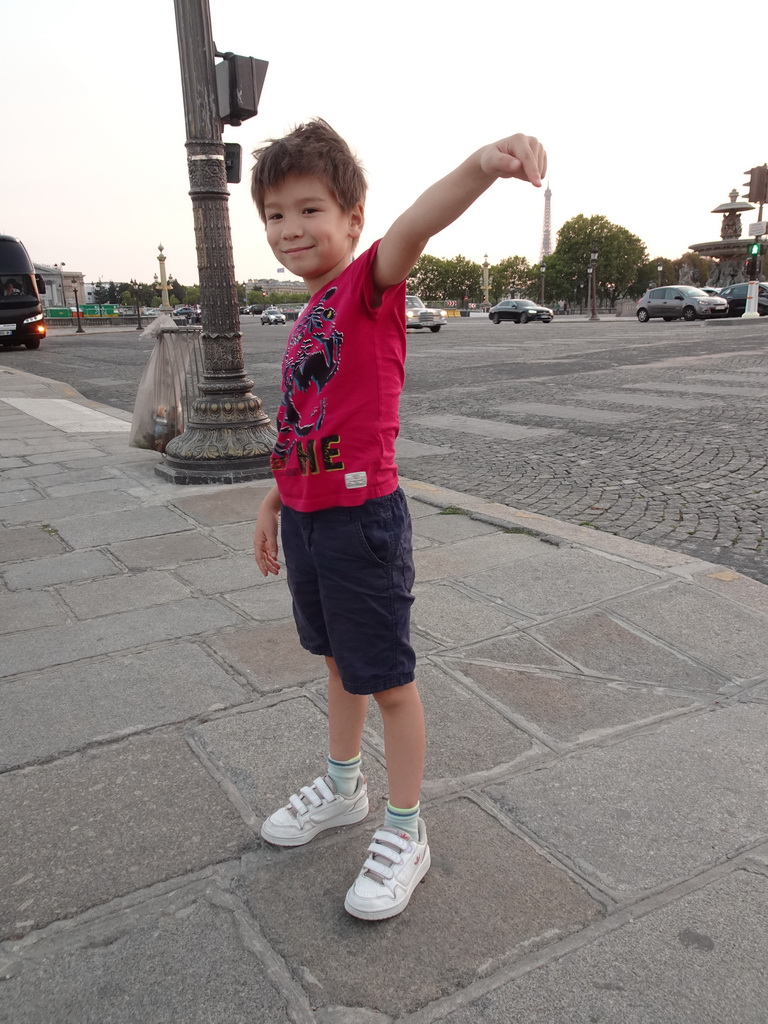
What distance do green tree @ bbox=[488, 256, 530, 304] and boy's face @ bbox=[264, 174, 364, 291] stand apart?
113 metres

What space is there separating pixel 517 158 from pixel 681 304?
32551mm

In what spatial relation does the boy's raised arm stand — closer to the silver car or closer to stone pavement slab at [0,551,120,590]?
stone pavement slab at [0,551,120,590]

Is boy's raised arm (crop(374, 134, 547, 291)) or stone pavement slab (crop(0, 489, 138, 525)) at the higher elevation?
boy's raised arm (crop(374, 134, 547, 291))

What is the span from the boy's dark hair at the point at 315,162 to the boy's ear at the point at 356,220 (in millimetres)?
12

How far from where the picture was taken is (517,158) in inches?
50.1

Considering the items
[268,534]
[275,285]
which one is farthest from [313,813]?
[275,285]

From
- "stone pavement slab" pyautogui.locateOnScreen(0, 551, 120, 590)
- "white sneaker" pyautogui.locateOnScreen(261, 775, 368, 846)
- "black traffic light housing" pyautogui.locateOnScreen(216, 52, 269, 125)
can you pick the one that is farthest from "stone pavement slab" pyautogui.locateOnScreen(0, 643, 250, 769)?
"black traffic light housing" pyautogui.locateOnScreen(216, 52, 269, 125)

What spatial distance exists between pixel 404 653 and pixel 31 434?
7226 mm

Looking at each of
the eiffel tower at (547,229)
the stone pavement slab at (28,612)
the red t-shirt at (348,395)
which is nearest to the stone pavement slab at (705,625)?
the red t-shirt at (348,395)

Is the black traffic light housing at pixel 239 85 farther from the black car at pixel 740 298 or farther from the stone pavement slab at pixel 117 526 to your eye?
the black car at pixel 740 298

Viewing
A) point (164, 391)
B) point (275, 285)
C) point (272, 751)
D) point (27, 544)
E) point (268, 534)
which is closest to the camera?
point (268, 534)

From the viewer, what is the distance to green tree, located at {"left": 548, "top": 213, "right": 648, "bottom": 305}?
87.4 metres

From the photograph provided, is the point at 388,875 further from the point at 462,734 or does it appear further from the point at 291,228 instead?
the point at 291,228

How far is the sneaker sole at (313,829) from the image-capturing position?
174cm
